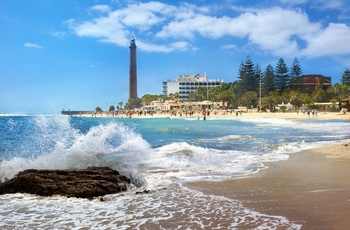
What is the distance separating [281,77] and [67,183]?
333ft

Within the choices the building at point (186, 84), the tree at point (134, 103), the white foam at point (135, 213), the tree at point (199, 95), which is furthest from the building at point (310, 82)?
the white foam at point (135, 213)

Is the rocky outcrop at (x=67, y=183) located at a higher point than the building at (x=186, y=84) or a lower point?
lower

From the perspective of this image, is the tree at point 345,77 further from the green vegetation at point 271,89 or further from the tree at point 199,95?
the tree at point 199,95

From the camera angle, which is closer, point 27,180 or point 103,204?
point 103,204

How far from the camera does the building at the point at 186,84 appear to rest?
164375 mm

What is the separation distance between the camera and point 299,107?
289 feet

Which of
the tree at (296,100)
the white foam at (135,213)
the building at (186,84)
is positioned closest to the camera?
the white foam at (135,213)

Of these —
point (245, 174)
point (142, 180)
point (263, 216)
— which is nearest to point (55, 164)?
point (142, 180)

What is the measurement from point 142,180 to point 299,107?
8722 centimetres

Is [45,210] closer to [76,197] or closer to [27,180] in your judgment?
[76,197]

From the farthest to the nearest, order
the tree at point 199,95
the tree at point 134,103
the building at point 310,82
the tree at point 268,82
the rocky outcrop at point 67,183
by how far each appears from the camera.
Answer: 1. the tree at point 134,103
2. the tree at point 199,95
3. the building at point 310,82
4. the tree at point 268,82
5. the rocky outcrop at point 67,183

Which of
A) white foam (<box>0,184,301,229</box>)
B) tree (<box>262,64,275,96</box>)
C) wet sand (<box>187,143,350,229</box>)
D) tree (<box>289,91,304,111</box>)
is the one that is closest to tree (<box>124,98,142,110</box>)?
tree (<box>262,64,275,96</box>)

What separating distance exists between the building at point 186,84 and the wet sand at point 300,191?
6058 inches

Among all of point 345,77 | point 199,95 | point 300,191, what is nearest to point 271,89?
point 345,77
